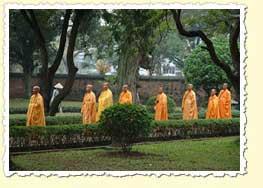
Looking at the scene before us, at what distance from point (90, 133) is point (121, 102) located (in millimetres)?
A: 566

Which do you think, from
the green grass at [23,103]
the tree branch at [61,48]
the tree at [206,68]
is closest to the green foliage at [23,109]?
the green grass at [23,103]

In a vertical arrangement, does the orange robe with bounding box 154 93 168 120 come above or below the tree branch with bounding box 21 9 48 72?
below

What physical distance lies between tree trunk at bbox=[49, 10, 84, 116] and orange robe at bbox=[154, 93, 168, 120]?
3.68 feet

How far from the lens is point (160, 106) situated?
8.48m

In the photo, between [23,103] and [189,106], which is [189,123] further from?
[23,103]

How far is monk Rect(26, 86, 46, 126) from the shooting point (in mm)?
8375

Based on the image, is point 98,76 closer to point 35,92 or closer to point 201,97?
point 35,92

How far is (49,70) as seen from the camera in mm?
8438

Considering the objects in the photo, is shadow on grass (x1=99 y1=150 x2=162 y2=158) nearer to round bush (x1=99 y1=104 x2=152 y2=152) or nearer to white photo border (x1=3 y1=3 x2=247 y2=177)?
round bush (x1=99 y1=104 x2=152 y2=152)

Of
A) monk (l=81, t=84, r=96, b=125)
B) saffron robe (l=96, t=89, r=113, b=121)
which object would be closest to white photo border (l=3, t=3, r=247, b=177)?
monk (l=81, t=84, r=96, b=125)

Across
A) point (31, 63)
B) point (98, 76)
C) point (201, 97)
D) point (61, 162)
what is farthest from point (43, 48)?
point (201, 97)

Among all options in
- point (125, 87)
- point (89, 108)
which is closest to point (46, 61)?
point (89, 108)

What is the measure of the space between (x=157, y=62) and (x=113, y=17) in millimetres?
811
